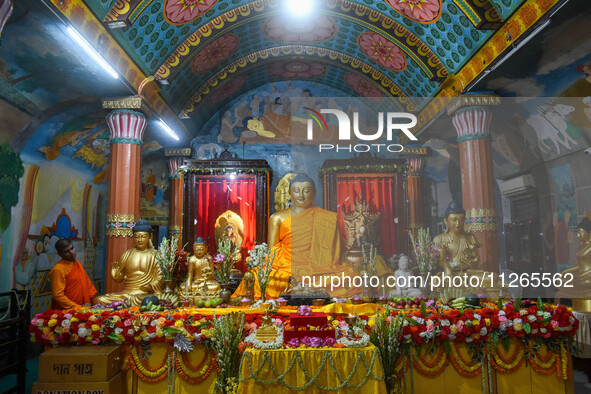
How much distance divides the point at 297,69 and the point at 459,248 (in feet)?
23.7

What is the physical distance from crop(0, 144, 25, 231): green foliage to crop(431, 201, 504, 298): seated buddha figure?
7.40 metres

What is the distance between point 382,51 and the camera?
9180 millimetres

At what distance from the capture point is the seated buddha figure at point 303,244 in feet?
20.7

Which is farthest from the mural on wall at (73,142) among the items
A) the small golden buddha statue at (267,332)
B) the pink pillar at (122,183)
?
the small golden buddha statue at (267,332)

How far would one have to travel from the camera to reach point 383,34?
843 centimetres

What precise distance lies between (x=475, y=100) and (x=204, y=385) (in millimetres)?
6413

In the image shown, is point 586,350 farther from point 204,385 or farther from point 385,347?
point 204,385

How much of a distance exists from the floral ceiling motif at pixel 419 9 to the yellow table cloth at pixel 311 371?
589 centimetres

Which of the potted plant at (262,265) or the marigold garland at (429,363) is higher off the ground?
the potted plant at (262,265)

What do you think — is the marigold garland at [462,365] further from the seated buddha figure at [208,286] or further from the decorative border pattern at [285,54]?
the decorative border pattern at [285,54]

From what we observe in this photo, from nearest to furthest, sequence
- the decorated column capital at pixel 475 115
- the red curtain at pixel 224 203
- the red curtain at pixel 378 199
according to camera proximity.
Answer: the decorated column capital at pixel 475 115 → the red curtain at pixel 378 199 → the red curtain at pixel 224 203

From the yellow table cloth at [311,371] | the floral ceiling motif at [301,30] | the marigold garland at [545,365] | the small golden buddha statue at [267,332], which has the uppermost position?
the floral ceiling motif at [301,30]

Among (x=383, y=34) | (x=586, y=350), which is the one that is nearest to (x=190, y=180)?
(x=383, y=34)

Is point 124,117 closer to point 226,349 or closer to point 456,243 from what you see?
point 226,349
